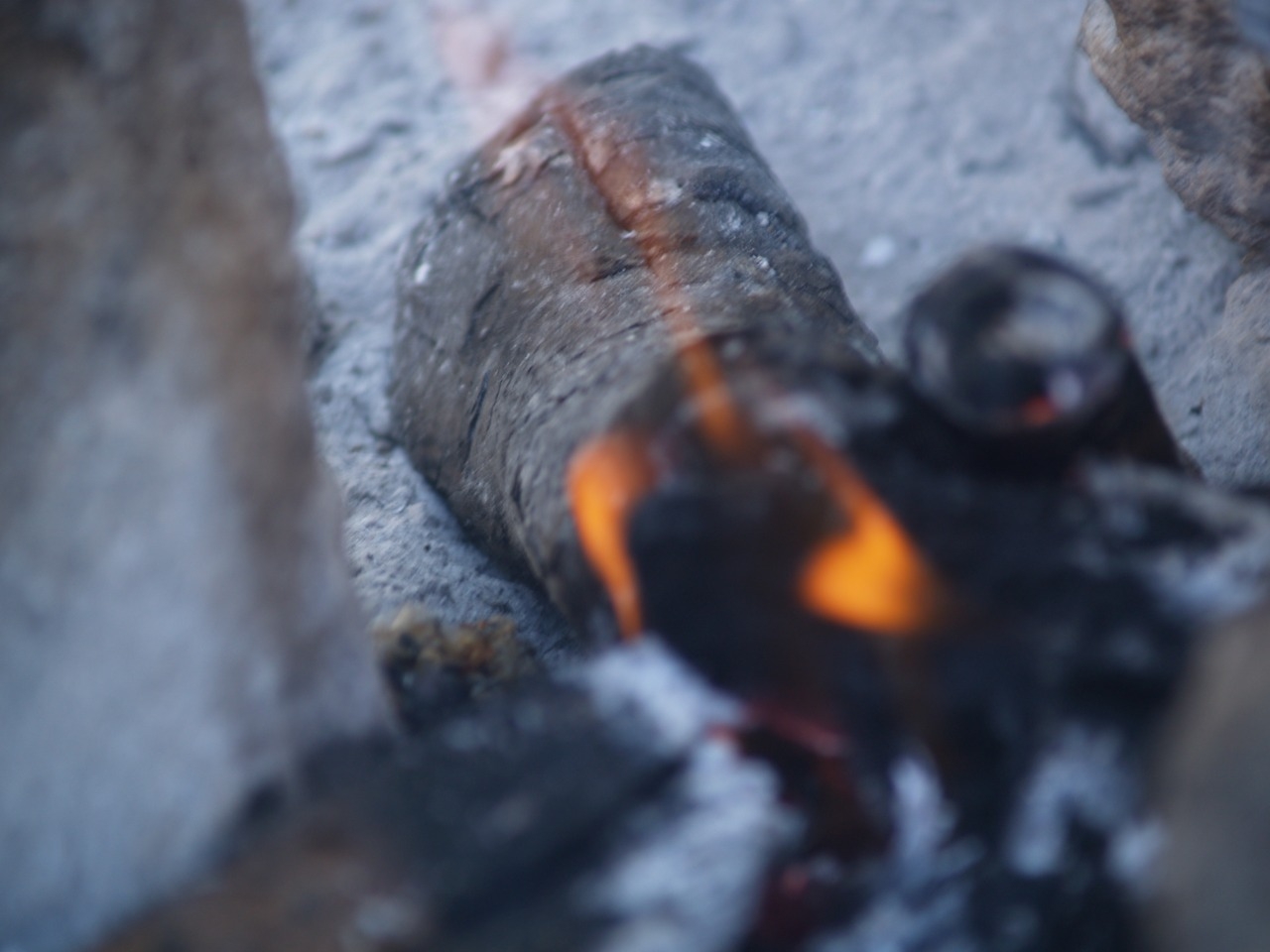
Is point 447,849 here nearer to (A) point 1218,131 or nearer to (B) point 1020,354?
(B) point 1020,354

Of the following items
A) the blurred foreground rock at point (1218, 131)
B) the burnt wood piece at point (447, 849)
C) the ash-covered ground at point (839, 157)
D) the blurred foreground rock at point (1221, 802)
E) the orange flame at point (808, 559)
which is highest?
the ash-covered ground at point (839, 157)

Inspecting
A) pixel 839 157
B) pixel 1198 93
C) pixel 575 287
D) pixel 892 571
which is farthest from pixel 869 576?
pixel 839 157

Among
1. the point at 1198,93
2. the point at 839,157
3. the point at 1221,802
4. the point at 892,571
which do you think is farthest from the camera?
the point at 839,157

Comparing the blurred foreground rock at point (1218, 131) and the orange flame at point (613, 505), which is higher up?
the blurred foreground rock at point (1218, 131)

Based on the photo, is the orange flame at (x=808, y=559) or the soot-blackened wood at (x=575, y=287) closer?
the orange flame at (x=808, y=559)

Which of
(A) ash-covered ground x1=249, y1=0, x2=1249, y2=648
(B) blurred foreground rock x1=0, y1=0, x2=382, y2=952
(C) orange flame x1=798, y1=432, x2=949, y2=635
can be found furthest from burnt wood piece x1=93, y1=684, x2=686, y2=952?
(A) ash-covered ground x1=249, y1=0, x2=1249, y2=648

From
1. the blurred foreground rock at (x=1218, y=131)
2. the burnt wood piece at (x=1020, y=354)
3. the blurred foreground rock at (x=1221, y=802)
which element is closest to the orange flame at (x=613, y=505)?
the burnt wood piece at (x=1020, y=354)

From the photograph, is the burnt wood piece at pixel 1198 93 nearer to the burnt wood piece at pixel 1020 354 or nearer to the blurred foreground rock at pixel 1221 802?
the burnt wood piece at pixel 1020 354
